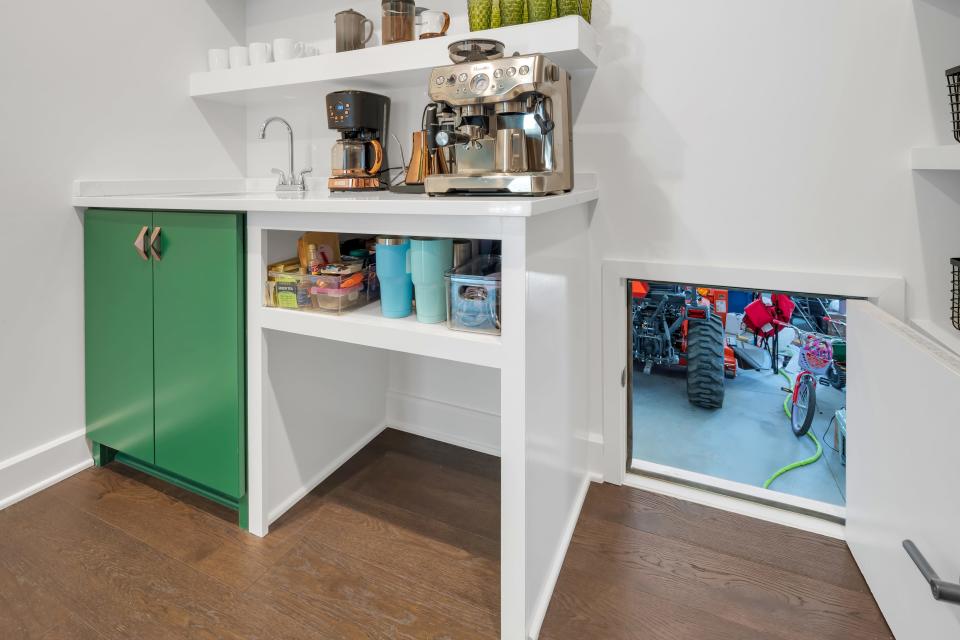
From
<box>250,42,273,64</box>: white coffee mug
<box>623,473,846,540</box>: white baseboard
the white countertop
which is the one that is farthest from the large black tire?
<box>250,42,273,64</box>: white coffee mug

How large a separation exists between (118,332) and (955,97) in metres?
2.37

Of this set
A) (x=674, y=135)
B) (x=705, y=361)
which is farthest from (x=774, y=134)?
(x=705, y=361)

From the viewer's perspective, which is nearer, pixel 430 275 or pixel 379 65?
pixel 430 275

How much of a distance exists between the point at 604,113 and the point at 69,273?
5.98ft

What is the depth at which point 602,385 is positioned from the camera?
1782 mm

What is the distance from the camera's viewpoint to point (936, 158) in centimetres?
121

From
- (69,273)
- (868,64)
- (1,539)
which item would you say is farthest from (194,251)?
(868,64)

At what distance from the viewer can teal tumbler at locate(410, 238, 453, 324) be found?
127 cm

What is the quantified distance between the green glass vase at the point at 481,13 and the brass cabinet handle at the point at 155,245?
1.13m

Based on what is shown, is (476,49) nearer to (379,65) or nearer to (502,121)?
(502,121)

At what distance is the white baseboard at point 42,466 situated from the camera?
1651mm

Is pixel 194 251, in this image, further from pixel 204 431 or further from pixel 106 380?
pixel 106 380

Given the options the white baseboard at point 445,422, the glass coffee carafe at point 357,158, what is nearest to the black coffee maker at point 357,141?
the glass coffee carafe at point 357,158

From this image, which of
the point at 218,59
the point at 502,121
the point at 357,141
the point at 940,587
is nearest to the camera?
the point at 940,587
